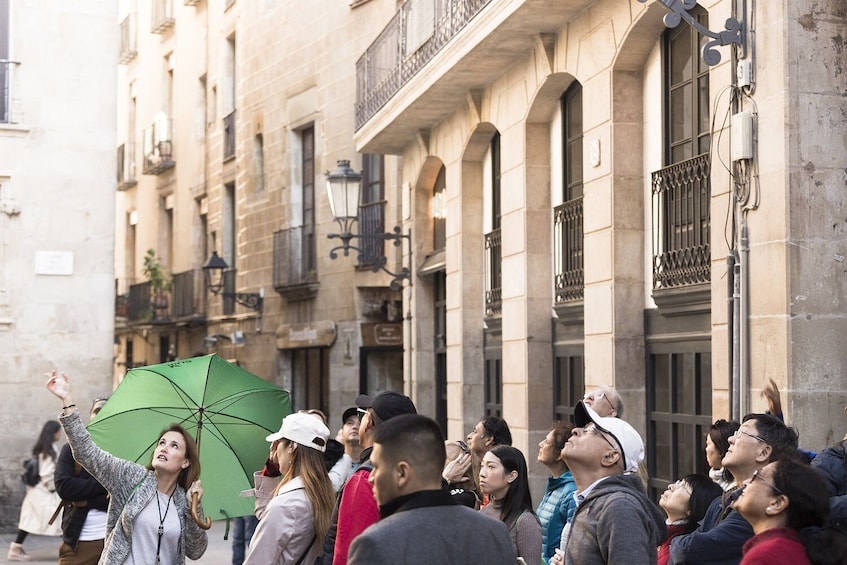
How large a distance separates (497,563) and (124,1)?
38.0 metres

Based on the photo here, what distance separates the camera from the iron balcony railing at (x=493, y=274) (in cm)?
1619

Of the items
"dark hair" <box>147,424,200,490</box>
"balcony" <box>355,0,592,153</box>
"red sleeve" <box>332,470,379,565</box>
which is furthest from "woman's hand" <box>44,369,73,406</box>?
"balcony" <box>355,0,592,153</box>

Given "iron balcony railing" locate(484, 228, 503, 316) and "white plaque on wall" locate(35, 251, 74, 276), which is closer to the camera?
"iron balcony railing" locate(484, 228, 503, 316)

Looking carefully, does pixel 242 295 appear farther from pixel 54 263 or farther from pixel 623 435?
pixel 623 435

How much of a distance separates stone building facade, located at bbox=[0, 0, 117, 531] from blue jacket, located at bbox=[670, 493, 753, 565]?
46.0 feet

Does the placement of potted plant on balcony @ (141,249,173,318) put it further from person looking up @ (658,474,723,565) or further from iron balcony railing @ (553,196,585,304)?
person looking up @ (658,474,723,565)

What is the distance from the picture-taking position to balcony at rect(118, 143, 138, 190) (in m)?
38.3

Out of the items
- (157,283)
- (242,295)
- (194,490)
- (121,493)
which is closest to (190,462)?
(194,490)

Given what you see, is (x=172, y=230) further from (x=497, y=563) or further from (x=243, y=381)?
(x=497, y=563)

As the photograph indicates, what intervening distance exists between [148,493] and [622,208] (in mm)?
6107

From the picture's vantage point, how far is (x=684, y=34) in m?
11.4

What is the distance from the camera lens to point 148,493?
7.03m

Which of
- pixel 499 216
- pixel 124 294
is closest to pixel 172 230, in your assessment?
pixel 124 294

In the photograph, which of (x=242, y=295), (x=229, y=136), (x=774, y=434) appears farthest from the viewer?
(x=229, y=136)
